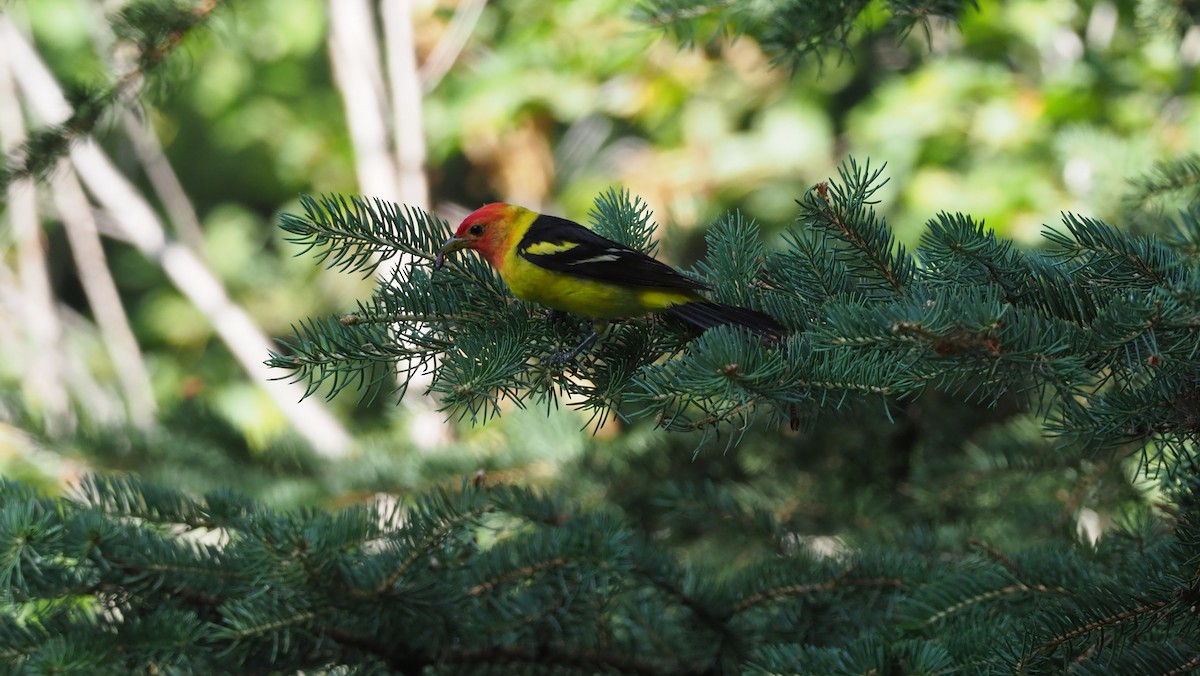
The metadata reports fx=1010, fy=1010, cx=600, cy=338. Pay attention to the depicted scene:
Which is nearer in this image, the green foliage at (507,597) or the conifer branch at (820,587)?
the green foliage at (507,597)

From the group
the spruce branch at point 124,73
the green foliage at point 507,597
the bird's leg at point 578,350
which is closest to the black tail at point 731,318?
the bird's leg at point 578,350

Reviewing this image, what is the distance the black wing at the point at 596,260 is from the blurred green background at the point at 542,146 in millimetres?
594

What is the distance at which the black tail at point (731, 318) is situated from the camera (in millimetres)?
1802

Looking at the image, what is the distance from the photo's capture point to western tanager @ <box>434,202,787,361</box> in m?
2.13

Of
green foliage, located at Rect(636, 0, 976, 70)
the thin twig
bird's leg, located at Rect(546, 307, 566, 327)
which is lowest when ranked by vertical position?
bird's leg, located at Rect(546, 307, 566, 327)

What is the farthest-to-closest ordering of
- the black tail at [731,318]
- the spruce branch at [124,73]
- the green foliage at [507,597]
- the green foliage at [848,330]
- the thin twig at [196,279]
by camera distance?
the thin twig at [196,279] → the spruce branch at [124,73] → the black tail at [731,318] → the green foliage at [507,597] → the green foliage at [848,330]

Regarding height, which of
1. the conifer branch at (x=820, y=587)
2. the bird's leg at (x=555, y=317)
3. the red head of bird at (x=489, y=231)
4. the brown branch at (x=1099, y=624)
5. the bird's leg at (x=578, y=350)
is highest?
the red head of bird at (x=489, y=231)

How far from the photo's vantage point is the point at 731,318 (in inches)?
73.8

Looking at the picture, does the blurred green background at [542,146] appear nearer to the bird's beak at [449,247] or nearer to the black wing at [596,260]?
the bird's beak at [449,247]

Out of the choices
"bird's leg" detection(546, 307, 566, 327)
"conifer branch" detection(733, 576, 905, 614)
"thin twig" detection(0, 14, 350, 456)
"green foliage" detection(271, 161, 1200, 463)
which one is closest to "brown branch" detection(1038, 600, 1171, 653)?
"green foliage" detection(271, 161, 1200, 463)

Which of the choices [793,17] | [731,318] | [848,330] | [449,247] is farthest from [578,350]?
[793,17]

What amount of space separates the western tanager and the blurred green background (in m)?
0.52

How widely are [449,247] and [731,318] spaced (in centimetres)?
65

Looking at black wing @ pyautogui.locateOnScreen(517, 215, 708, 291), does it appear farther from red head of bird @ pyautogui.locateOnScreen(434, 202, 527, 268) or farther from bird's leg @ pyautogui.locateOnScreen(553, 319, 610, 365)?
bird's leg @ pyautogui.locateOnScreen(553, 319, 610, 365)
